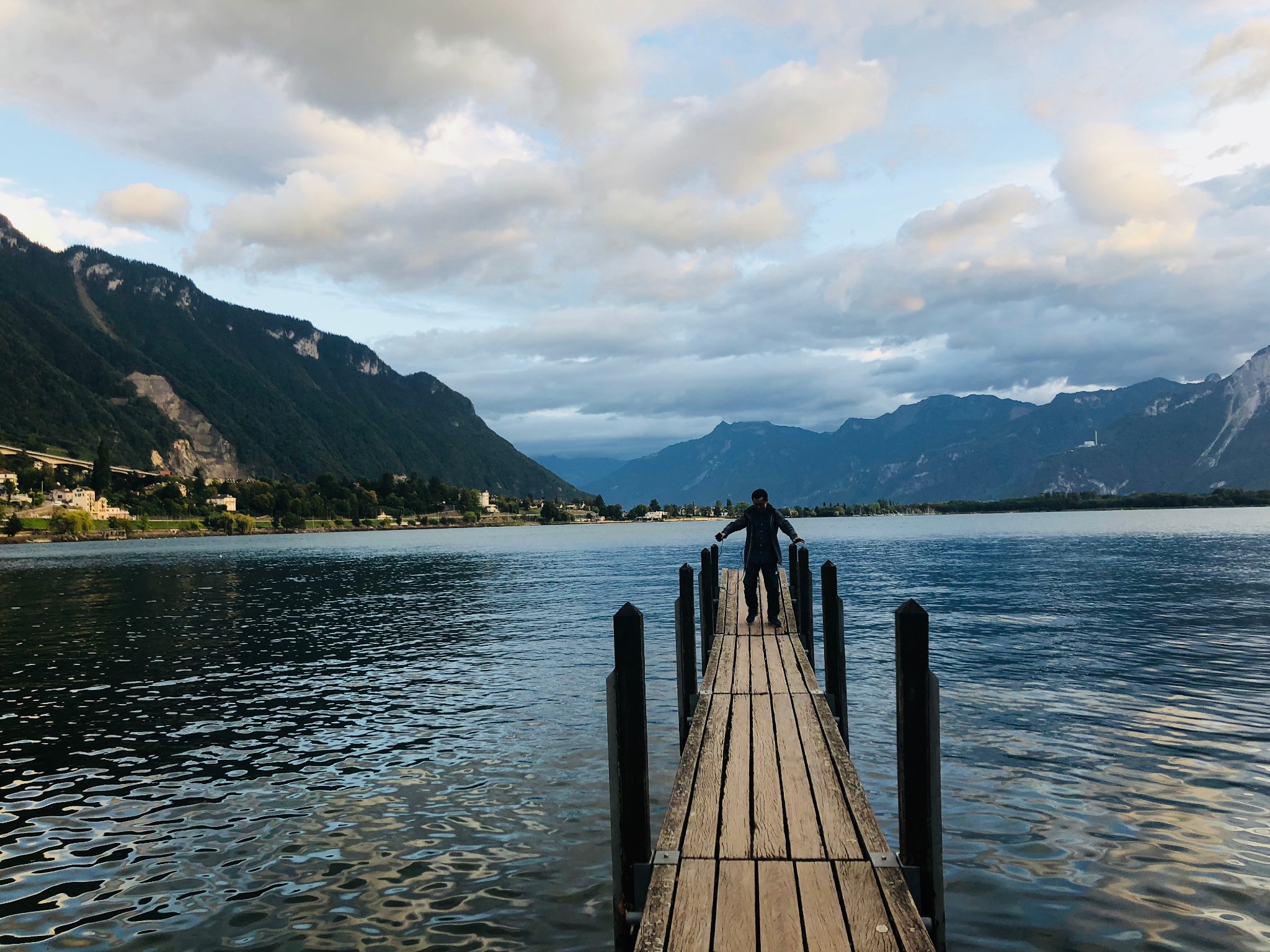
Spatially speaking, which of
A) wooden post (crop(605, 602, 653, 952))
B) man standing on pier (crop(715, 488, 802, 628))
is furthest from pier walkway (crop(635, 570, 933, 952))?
man standing on pier (crop(715, 488, 802, 628))

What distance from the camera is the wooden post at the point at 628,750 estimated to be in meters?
7.95

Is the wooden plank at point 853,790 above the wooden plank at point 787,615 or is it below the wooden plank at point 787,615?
below

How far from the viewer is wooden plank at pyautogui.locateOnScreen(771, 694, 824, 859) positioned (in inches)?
294

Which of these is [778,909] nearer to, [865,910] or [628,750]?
[865,910]

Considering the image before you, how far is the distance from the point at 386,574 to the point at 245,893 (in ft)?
207

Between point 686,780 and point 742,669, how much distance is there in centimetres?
602

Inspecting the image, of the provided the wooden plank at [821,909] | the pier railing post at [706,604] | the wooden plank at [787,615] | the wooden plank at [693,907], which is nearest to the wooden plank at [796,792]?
the wooden plank at [821,909]

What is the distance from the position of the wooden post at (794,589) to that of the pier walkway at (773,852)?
8.66 metres

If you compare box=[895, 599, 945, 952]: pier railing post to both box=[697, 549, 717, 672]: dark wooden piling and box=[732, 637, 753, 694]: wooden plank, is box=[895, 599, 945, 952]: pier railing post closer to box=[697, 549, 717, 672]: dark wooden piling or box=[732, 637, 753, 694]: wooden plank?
box=[732, 637, 753, 694]: wooden plank

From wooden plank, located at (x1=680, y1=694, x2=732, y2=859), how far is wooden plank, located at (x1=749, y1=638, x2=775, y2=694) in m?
1.28

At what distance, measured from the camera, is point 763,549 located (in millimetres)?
20344

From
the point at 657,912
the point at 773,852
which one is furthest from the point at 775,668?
the point at 657,912

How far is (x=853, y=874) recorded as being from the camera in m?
6.88

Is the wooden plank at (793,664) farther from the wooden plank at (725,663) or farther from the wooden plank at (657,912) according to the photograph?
the wooden plank at (657,912)
